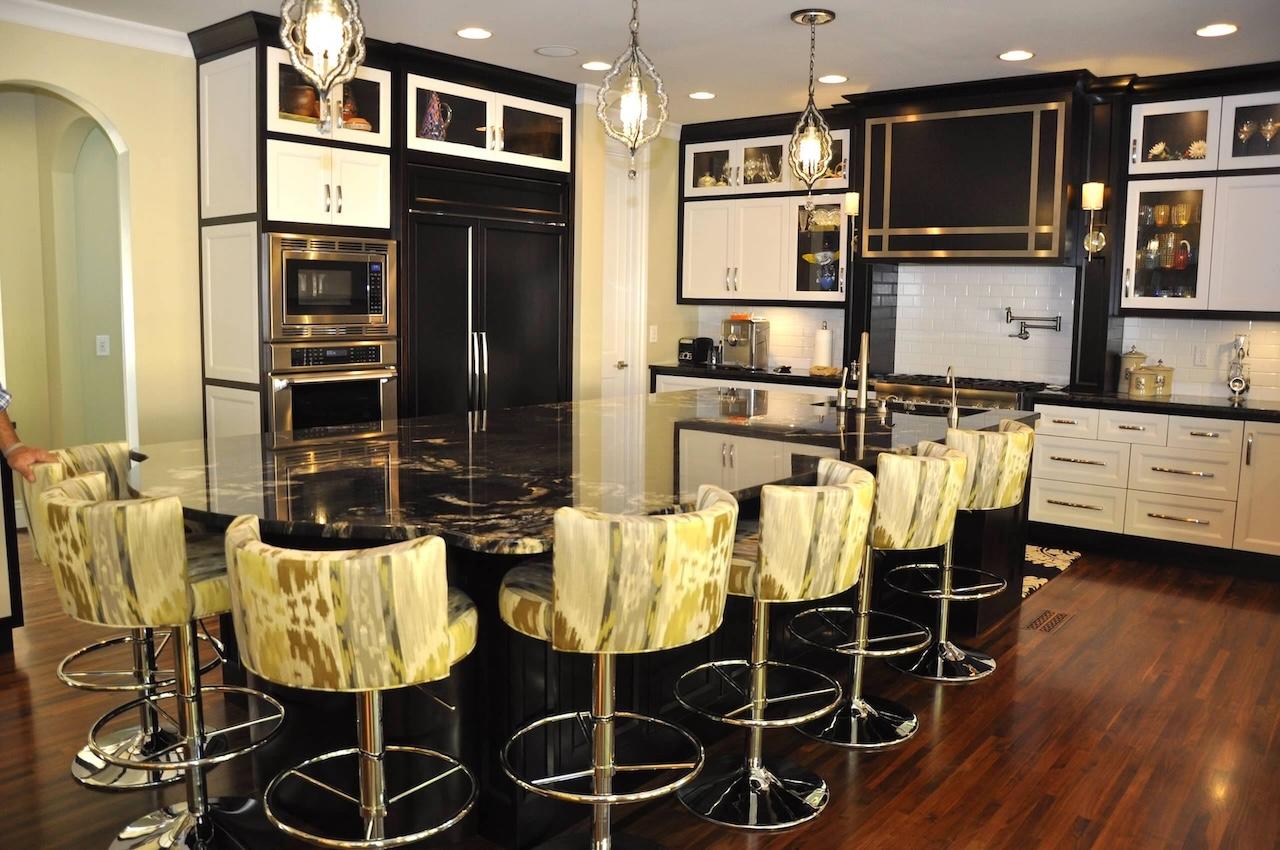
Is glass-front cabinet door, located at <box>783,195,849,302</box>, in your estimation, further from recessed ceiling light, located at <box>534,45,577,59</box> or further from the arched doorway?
the arched doorway

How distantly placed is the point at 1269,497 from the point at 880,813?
12.0 ft

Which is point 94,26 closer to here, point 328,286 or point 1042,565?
point 328,286

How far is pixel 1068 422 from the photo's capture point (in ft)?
19.5

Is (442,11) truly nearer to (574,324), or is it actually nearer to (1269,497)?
(574,324)

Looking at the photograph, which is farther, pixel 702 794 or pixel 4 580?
pixel 4 580

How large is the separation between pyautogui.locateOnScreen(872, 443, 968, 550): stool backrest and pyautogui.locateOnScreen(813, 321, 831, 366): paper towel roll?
4200 millimetres

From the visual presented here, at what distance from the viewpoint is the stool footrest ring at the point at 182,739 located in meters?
2.43

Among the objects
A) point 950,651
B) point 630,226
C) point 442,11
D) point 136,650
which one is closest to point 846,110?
point 630,226

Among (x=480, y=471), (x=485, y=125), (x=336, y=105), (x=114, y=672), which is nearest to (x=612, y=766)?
(x=480, y=471)

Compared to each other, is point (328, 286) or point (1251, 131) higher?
point (1251, 131)

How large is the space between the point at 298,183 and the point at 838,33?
9.03 feet

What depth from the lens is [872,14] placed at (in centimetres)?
469

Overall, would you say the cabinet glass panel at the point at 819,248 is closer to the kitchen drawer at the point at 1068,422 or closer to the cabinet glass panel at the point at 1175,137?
the kitchen drawer at the point at 1068,422

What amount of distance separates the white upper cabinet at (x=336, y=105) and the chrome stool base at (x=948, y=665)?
3488 mm
